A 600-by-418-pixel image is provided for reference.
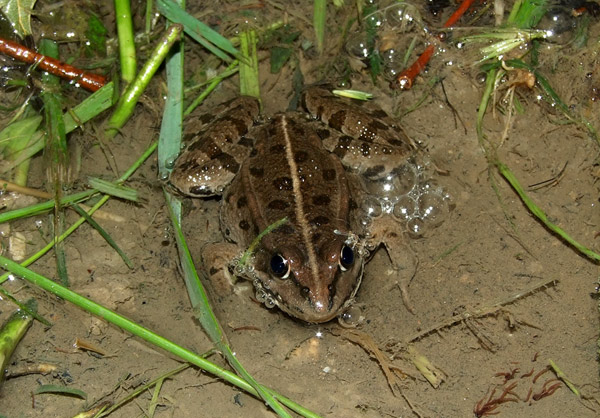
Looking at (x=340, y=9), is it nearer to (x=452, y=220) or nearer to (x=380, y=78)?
(x=380, y=78)

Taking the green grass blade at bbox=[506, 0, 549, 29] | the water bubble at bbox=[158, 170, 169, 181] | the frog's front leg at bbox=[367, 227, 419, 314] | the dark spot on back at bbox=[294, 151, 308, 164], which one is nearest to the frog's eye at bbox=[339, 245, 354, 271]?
the frog's front leg at bbox=[367, 227, 419, 314]

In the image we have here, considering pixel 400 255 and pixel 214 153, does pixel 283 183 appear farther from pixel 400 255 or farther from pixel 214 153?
pixel 400 255

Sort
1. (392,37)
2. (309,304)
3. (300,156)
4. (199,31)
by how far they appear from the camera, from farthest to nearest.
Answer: (392,37) → (199,31) → (300,156) → (309,304)

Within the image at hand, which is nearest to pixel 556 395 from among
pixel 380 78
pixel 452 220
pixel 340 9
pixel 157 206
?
pixel 452 220

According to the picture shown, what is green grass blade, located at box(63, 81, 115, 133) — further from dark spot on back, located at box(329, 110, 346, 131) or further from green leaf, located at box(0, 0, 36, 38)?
dark spot on back, located at box(329, 110, 346, 131)

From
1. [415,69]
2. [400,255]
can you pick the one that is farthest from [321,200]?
[415,69]

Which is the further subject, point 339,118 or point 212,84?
point 212,84

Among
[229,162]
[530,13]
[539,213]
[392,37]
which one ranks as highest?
[530,13]
